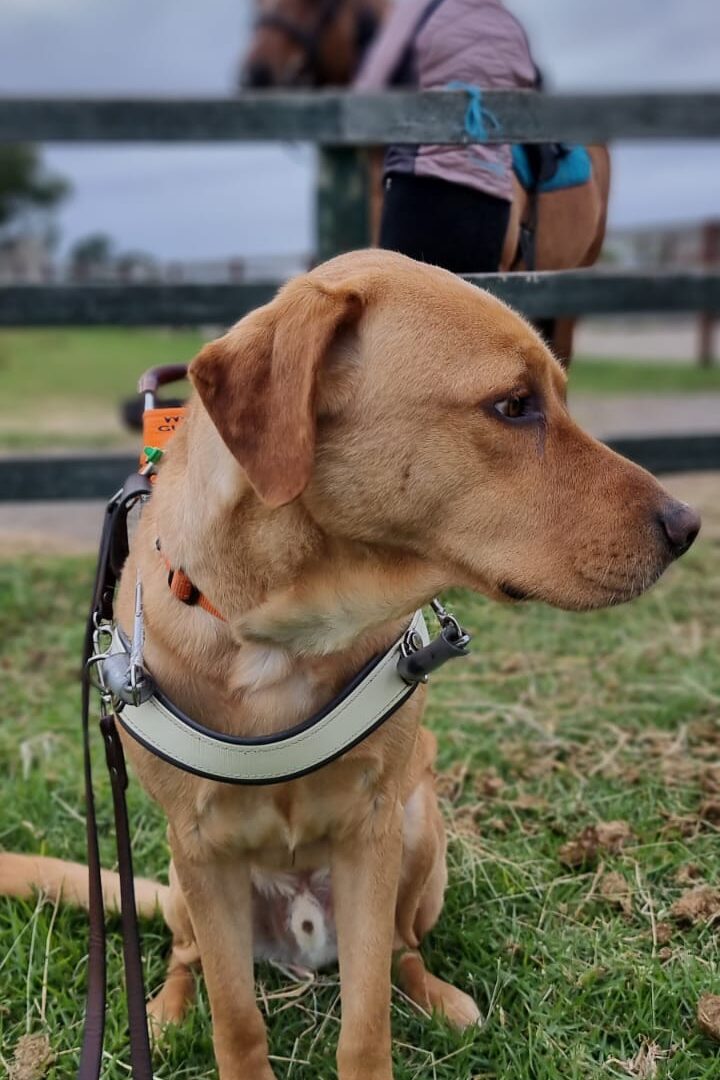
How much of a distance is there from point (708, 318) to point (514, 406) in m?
14.6

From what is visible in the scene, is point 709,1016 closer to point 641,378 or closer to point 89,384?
point 641,378

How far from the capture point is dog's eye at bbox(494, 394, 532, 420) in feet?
5.75

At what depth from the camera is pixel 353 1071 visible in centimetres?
197

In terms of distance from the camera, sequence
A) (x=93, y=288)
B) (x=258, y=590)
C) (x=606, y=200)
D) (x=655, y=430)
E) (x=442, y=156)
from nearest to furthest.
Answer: (x=258, y=590), (x=442, y=156), (x=606, y=200), (x=93, y=288), (x=655, y=430)

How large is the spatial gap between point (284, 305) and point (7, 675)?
9.09 feet

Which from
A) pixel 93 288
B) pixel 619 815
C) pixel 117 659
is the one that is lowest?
pixel 619 815

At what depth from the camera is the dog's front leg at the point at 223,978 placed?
2.02m

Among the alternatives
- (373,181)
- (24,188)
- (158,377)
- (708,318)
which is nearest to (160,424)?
(158,377)

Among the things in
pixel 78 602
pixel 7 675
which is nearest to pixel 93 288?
pixel 78 602

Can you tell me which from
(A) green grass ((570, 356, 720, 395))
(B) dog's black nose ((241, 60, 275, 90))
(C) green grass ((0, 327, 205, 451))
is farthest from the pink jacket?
(A) green grass ((570, 356, 720, 395))

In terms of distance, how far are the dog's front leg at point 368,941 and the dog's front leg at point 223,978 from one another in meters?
0.17

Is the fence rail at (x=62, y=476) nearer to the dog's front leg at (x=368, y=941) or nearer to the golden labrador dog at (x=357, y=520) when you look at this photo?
the golden labrador dog at (x=357, y=520)

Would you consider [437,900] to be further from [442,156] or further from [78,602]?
[78,602]

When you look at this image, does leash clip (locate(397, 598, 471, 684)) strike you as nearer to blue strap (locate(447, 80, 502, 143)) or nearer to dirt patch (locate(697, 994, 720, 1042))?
dirt patch (locate(697, 994, 720, 1042))
